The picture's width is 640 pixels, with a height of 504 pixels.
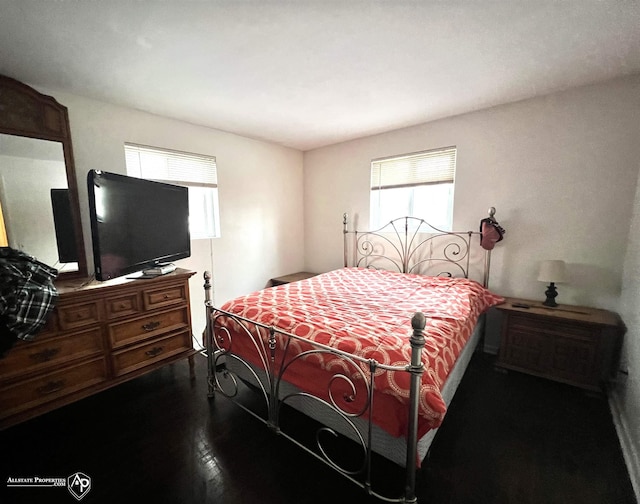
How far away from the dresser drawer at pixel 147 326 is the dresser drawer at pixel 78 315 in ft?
0.46

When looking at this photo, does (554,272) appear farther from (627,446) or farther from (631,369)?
(627,446)

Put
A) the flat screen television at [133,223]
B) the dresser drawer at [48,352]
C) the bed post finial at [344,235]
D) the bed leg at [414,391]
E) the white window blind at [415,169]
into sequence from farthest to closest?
the bed post finial at [344,235] → the white window blind at [415,169] → the flat screen television at [133,223] → the dresser drawer at [48,352] → the bed leg at [414,391]

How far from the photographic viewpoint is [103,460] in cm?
147

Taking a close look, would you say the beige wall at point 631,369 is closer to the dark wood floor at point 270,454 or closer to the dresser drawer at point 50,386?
the dark wood floor at point 270,454

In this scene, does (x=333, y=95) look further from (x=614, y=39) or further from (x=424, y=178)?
(x=614, y=39)

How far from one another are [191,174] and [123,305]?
1580mm

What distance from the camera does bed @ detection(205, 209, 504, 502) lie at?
1125 mm

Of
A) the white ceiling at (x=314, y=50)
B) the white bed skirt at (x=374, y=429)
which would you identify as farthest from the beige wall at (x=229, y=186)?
the white bed skirt at (x=374, y=429)

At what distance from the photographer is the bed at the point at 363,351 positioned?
112cm

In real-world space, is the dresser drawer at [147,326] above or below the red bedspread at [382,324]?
below

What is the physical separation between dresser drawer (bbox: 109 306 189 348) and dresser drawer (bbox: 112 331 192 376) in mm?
70

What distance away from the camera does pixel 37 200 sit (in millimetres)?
1988

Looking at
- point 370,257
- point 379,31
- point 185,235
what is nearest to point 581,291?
point 370,257

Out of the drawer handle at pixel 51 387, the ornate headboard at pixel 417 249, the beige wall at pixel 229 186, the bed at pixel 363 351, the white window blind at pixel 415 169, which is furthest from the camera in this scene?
the white window blind at pixel 415 169
